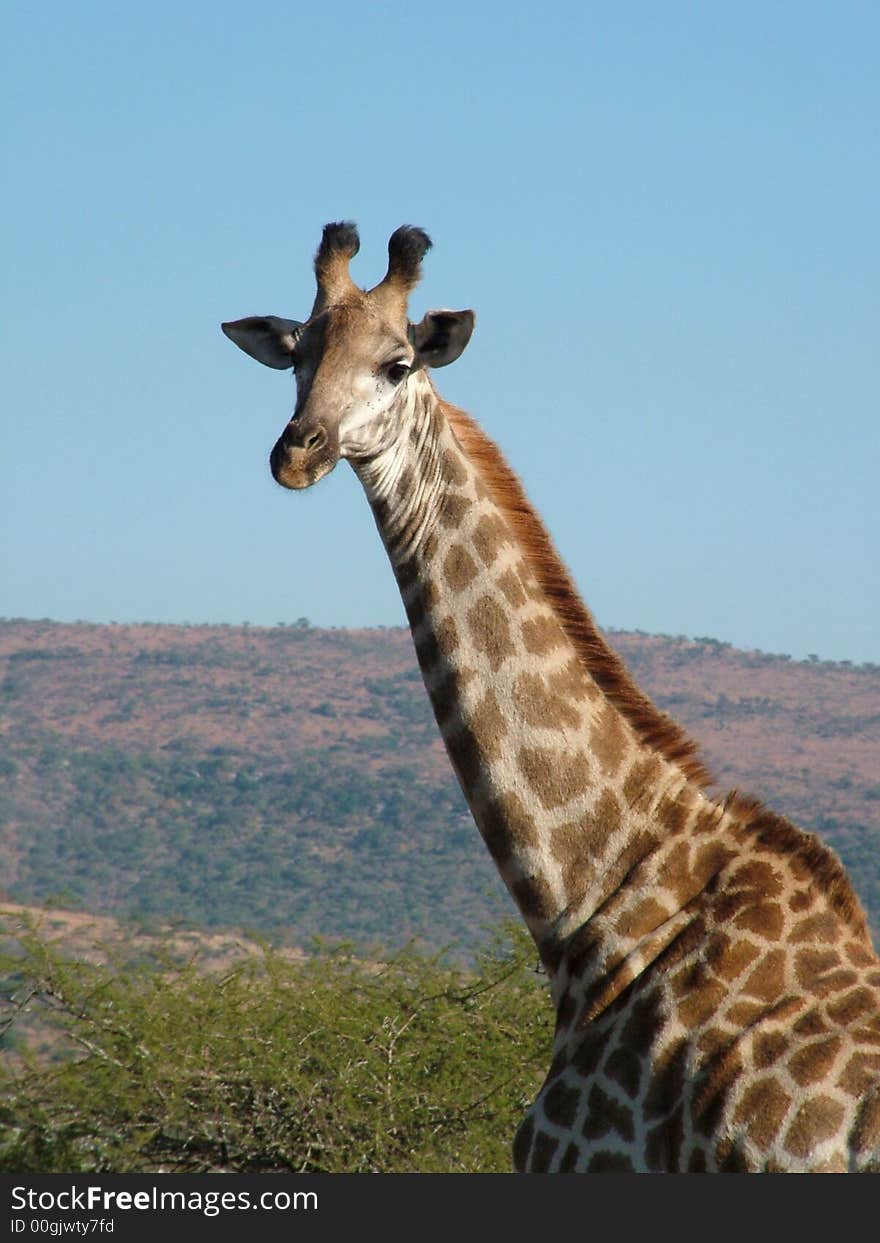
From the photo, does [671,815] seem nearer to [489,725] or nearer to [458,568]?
[489,725]

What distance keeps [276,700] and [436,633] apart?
8558 cm

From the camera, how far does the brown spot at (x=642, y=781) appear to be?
24.8 feet

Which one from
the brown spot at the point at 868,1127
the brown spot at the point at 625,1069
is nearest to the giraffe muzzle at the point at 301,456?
the brown spot at the point at 625,1069

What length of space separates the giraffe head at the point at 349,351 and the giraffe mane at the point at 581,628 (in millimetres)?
496

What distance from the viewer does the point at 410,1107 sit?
1217 centimetres

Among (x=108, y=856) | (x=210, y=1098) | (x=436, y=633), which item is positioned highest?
(x=436, y=633)

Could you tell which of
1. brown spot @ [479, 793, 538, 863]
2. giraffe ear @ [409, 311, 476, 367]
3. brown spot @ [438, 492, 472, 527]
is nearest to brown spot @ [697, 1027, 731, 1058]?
brown spot @ [479, 793, 538, 863]

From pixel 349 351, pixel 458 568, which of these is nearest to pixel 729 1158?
pixel 458 568

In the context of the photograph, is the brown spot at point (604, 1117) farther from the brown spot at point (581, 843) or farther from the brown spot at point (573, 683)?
the brown spot at point (573, 683)

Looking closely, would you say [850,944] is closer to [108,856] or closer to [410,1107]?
[410,1107]

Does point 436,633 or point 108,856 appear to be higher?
point 436,633

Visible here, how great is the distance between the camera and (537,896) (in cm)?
741

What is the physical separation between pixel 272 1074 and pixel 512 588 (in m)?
5.36

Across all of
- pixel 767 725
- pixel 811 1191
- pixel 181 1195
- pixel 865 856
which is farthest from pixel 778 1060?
pixel 767 725
